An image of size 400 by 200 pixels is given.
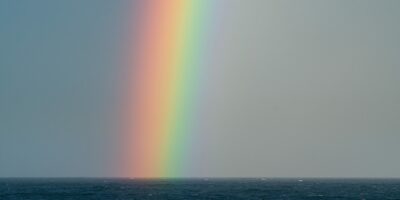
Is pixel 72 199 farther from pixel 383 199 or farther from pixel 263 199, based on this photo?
pixel 383 199

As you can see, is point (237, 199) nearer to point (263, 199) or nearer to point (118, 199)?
point (263, 199)

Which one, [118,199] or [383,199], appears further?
[383,199]

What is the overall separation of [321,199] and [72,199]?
32.1m

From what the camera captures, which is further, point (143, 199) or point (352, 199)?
point (352, 199)

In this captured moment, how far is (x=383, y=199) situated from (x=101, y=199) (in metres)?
37.2

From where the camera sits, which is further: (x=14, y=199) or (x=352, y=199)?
(x=352, y=199)

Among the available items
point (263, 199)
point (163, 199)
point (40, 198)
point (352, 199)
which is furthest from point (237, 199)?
point (40, 198)

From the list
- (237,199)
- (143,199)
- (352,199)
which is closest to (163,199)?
(143,199)

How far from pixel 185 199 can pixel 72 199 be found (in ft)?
47.5

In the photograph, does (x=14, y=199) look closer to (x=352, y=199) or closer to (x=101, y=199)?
(x=101, y=199)

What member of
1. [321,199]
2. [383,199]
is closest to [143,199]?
[321,199]

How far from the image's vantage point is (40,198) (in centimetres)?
10350

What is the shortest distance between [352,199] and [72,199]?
36900 mm

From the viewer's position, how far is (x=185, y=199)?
10444 centimetres
